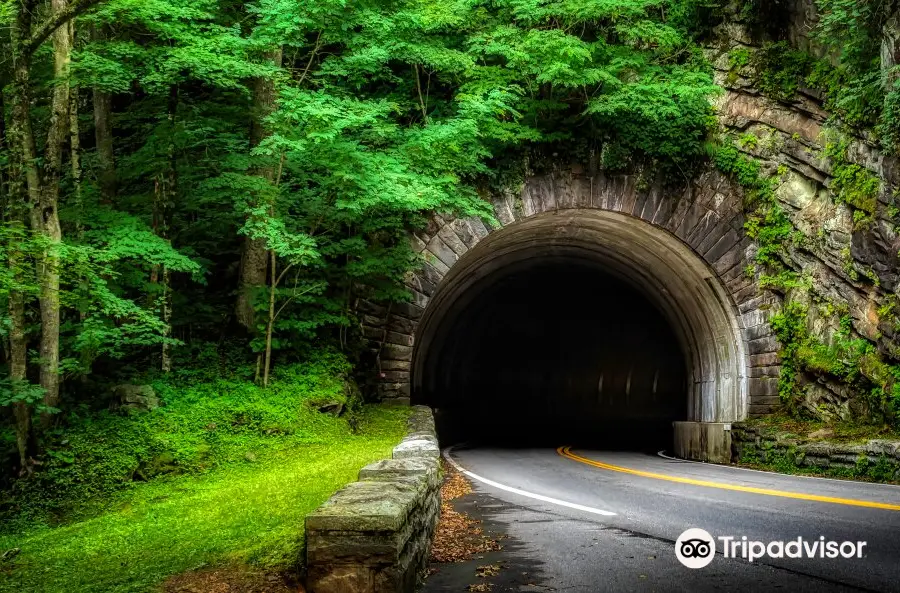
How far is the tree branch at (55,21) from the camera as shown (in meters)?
9.40

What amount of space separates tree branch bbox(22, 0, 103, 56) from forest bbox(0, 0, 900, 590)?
0.03m

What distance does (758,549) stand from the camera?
578cm

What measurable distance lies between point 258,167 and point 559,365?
2009 cm

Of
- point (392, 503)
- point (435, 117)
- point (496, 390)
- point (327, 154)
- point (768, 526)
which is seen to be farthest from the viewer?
point (496, 390)

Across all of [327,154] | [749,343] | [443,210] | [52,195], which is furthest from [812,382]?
[52,195]

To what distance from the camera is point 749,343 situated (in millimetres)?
16359

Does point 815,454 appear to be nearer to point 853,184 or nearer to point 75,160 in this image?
point 853,184

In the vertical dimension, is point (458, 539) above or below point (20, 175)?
below

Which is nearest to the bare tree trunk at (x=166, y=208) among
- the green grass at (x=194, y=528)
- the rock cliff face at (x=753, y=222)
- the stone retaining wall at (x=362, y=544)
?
the green grass at (x=194, y=528)

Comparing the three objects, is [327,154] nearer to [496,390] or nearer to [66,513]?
[66,513]

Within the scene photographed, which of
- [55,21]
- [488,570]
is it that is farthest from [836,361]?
[55,21]

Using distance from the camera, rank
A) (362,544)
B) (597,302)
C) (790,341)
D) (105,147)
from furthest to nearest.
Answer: (597,302)
(790,341)
(105,147)
(362,544)

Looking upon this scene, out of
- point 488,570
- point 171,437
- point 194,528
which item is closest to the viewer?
point 488,570

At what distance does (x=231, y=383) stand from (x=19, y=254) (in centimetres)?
435
